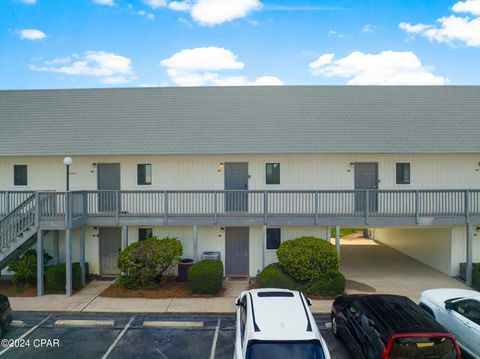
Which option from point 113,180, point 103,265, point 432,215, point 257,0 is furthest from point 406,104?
point 103,265

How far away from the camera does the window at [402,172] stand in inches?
602

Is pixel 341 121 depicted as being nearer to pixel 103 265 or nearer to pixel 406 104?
pixel 406 104

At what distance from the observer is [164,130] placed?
1564 centimetres

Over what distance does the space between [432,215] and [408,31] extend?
18.7 m

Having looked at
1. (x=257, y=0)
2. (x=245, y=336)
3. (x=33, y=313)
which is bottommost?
(x=33, y=313)

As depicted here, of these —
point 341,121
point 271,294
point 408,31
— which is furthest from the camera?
point 408,31

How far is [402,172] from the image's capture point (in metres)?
15.3

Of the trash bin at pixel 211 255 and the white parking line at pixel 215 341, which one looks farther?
the trash bin at pixel 211 255

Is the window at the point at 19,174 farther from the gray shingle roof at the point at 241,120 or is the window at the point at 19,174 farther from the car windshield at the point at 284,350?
the car windshield at the point at 284,350

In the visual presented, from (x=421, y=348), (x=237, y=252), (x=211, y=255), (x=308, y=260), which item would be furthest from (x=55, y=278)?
(x=421, y=348)

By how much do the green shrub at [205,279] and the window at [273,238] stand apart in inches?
127

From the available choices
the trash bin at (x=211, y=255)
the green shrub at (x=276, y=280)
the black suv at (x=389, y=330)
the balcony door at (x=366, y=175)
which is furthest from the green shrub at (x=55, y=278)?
the balcony door at (x=366, y=175)

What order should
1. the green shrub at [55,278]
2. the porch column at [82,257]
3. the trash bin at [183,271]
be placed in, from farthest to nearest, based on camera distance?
the trash bin at [183,271], the porch column at [82,257], the green shrub at [55,278]

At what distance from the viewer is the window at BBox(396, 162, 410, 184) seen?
15293 mm
